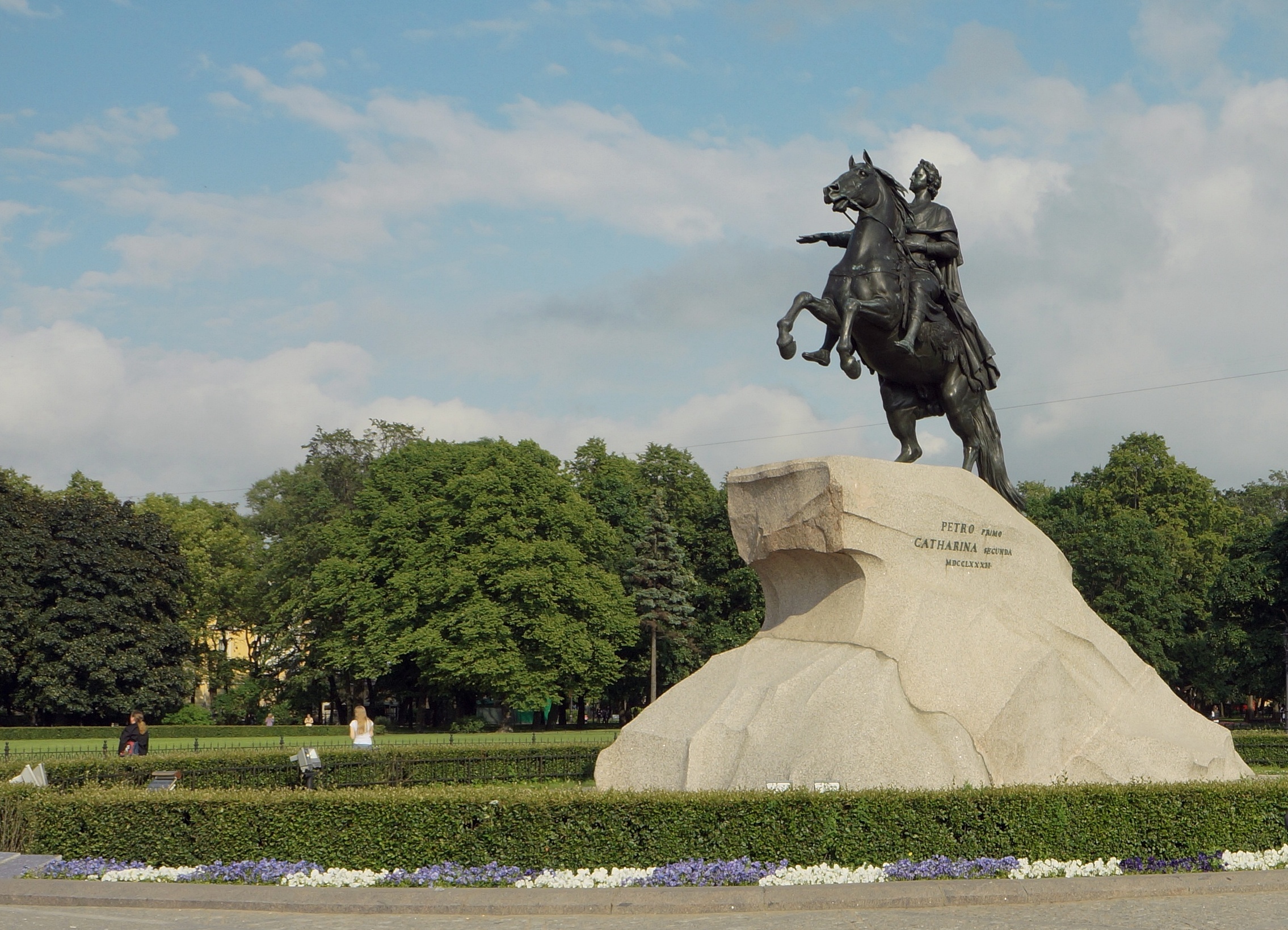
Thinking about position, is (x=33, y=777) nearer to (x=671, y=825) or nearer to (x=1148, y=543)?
(x=671, y=825)

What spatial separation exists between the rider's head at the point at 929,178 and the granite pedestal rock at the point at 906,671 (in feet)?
14.0

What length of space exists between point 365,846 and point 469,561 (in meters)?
37.9

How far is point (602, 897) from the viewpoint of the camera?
9.66 meters

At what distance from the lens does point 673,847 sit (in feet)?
34.6

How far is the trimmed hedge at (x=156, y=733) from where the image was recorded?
147ft

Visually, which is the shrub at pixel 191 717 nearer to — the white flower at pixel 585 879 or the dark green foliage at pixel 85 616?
the dark green foliage at pixel 85 616

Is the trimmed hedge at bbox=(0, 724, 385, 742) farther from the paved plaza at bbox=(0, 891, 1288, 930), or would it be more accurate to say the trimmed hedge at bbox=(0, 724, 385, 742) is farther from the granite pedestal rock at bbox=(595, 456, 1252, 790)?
the paved plaza at bbox=(0, 891, 1288, 930)

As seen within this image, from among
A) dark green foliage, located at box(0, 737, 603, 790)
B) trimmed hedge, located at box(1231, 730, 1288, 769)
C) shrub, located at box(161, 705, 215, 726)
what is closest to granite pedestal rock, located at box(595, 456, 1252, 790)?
dark green foliage, located at box(0, 737, 603, 790)

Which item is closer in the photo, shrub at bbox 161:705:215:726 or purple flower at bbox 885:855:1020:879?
purple flower at bbox 885:855:1020:879

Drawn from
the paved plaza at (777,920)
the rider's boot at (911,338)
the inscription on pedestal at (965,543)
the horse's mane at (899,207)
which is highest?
the horse's mane at (899,207)

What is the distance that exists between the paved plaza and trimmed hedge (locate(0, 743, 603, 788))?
16.5 feet

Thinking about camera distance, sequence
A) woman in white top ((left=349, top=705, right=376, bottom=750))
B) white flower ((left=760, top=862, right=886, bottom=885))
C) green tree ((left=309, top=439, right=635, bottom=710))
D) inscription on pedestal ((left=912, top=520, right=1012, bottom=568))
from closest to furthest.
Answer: white flower ((left=760, top=862, right=886, bottom=885)), inscription on pedestal ((left=912, top=520, right=1012, bottom=568)), woman in white top ((left=349, top=705, right=376, bottom=750)), green tree ((left=309, top=439, right=635, bottom=710))

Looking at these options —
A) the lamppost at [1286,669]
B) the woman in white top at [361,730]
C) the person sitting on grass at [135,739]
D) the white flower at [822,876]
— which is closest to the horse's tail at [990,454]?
the white flower at [822,876]

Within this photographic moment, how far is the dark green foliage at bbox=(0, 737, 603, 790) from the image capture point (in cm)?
1633
